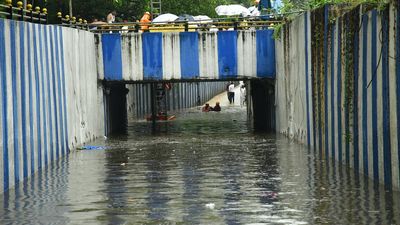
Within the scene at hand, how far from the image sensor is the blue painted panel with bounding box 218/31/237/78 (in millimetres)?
38312

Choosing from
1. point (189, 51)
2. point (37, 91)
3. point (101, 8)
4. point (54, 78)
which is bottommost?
point (37, 91)

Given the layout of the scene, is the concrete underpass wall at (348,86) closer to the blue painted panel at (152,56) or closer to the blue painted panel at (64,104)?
the blue painted panel at (152,56)

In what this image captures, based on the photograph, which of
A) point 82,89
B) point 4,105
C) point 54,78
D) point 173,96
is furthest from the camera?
point 173,96

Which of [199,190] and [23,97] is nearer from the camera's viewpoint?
[199,190]

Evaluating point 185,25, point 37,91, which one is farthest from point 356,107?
point 185,25

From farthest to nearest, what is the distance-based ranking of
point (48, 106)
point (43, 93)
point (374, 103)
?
point (48, 106) → point (43, 93) → point (374, 103)

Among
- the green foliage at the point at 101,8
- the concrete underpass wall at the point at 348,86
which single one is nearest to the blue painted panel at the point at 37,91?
the concrete underpass wall at the point at 348,86

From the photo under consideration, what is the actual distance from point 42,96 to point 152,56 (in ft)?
38.9

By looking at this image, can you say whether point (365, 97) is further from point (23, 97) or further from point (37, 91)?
point (37, 91)

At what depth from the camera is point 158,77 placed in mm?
38250

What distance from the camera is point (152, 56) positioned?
125ft

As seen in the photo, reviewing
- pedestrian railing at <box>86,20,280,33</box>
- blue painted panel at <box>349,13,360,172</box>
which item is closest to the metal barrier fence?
pedestrian railing at <box>86,20,280,33</box>

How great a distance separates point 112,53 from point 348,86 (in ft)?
55.2

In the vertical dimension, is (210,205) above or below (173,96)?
below
